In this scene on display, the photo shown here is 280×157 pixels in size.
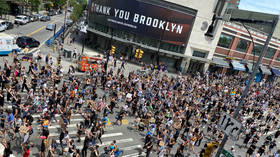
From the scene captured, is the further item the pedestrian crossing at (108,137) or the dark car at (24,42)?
the dark car at (24,42)

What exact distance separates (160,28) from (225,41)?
53.8ft

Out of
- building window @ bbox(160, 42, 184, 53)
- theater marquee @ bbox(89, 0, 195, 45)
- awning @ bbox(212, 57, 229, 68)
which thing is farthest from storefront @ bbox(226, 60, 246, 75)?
theater marquee @ bbox(89, 0, 195, 45)

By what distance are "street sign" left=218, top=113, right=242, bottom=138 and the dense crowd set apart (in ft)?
11.1

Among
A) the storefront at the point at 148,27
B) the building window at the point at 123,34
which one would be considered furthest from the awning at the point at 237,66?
the building window at the point at 123,34

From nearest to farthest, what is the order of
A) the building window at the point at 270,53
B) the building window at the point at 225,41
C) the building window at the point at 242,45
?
the building window at the point at 225,41 < the building window at the point at 242,45 < the building window at the point at 270,53

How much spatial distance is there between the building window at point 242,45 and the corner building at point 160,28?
785 centimetres

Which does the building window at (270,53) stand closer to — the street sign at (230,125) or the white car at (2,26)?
the street sign at (230,125)

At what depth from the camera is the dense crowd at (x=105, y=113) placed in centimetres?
1241

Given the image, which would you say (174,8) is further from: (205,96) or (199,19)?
(205,96)

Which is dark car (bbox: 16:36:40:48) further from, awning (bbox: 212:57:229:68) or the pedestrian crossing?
awning (bbox: 212:57:229:68)

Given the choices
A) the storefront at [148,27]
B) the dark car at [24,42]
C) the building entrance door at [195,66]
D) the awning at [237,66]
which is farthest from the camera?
the awning at [237,66]

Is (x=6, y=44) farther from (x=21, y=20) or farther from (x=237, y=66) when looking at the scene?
(x=237, y=66)

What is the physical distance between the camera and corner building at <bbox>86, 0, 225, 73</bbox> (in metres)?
39.4

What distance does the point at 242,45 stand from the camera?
162 ft
